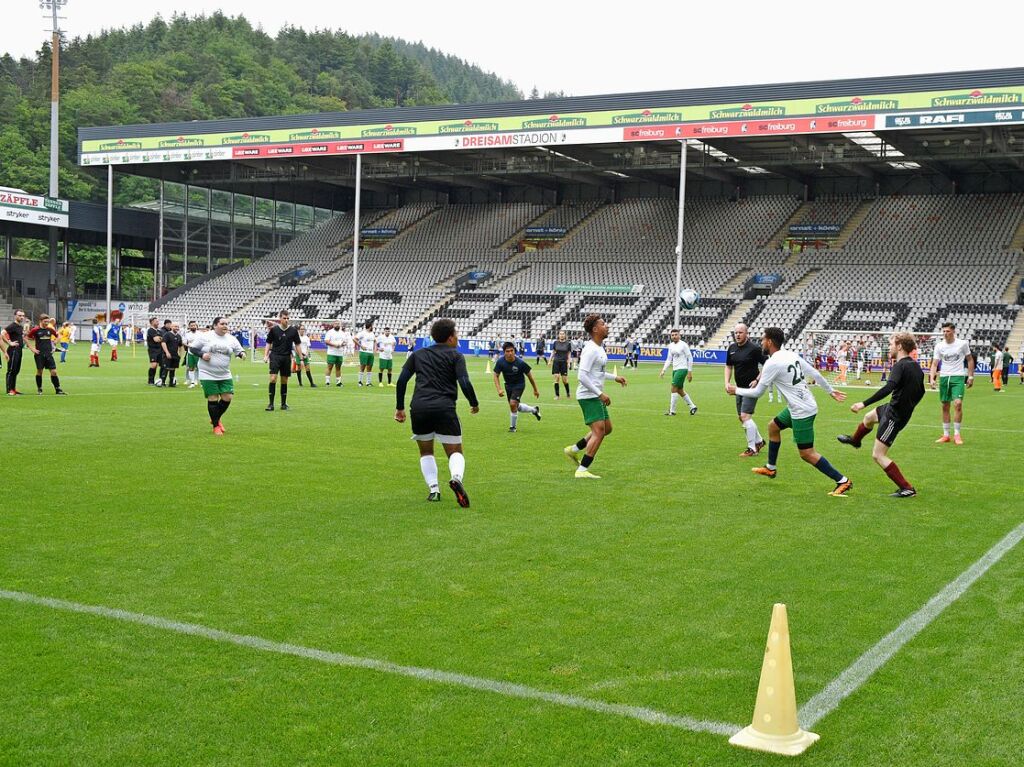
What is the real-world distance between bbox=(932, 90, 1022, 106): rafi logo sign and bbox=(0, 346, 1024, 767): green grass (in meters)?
31.6

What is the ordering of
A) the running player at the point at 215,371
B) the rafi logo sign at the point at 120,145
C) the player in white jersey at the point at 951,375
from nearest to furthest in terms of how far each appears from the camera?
the running player at the point at 215,371
the player in white jersey at the point at 951,375
the rafi logo sign at the point at 120,145

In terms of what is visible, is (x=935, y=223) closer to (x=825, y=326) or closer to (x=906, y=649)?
(x=825, y=326)

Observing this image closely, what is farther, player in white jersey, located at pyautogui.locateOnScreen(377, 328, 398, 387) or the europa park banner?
the europa park banner

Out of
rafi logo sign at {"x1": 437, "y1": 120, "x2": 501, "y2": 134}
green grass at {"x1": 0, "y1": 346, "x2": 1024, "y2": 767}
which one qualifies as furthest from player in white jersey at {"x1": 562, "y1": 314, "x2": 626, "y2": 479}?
rafi logo sign at {"x1": 437, "y1": 120, "x2": 501, "y2": 134}

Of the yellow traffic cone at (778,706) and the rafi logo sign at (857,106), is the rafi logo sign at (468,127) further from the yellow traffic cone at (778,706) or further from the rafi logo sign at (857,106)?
the yellow traffic cone at (778,706)

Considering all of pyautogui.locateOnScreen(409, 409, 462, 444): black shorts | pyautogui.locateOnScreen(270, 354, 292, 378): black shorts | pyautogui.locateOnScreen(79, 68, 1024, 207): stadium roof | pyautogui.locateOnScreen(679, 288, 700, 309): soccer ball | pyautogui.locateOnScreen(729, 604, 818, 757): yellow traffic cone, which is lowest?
pyautogui.locateOnScreen(729, 604, 818, 757): yellow traffic cone

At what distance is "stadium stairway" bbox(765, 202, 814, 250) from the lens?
56.9 m

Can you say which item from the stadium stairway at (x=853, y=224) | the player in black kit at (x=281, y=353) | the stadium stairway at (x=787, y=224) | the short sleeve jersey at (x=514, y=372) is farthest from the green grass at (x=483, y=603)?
the stadium stairway at (x=787, y=224)

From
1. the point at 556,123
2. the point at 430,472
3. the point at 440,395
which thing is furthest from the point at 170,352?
Result: the point at 556,123

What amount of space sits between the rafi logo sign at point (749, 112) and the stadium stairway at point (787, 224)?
47.4ft

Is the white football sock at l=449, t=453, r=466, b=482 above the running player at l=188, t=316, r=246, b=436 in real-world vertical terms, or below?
below

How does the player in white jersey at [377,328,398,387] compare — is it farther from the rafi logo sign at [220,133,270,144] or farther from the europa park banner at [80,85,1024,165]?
the rafi logo sign at [220,133,270,144]

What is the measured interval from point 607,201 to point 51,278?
34861 millimetres

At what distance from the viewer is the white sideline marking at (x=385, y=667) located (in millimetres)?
4496
